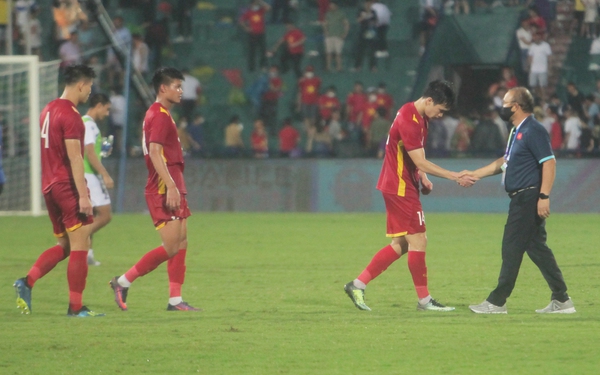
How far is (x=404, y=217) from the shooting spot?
27.5 feet

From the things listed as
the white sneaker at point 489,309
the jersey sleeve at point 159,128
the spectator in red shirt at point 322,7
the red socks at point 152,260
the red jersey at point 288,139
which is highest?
the spectator in red shirt at point 322,7

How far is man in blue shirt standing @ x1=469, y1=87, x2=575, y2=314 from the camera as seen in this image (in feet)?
26.4

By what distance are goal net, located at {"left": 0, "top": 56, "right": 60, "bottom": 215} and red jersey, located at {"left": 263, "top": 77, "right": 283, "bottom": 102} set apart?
539 centimetres

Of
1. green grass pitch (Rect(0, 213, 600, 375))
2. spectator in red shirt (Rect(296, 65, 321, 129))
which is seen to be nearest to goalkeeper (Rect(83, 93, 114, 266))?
green grass pitch (Rect(0, 213, 600, 375))

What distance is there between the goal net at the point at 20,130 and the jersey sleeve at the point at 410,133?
44.7 ft

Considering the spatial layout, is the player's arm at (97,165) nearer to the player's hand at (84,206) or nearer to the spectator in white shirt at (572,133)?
the player's hand at (84,206)

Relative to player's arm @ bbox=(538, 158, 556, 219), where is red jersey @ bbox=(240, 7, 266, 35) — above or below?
above

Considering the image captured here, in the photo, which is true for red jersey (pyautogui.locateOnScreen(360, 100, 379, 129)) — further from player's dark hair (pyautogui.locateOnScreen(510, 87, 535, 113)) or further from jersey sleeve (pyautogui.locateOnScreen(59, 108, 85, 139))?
jersey sleeve (pyautogui.locateOnScreen(59, 108, 85, 139))

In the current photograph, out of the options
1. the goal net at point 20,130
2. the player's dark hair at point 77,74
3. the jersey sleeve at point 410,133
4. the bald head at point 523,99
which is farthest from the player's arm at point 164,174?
the goal net at point 20,130

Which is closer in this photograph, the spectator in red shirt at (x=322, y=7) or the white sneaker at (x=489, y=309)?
the white sneaker at (x=489, y=309)

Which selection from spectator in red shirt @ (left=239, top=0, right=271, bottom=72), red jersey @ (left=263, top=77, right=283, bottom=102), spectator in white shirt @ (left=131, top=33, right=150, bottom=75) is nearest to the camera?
red jersey @ (left=263, top=77, right=283, bottom=102)

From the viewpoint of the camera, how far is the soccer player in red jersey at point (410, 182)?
831cm

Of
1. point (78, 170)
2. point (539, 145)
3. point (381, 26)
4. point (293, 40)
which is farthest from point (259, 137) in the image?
point (539, 145)

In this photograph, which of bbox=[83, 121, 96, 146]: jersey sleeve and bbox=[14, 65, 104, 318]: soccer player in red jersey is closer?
bbox=[14, 65, 104, 318]: soccer player in red jersey
